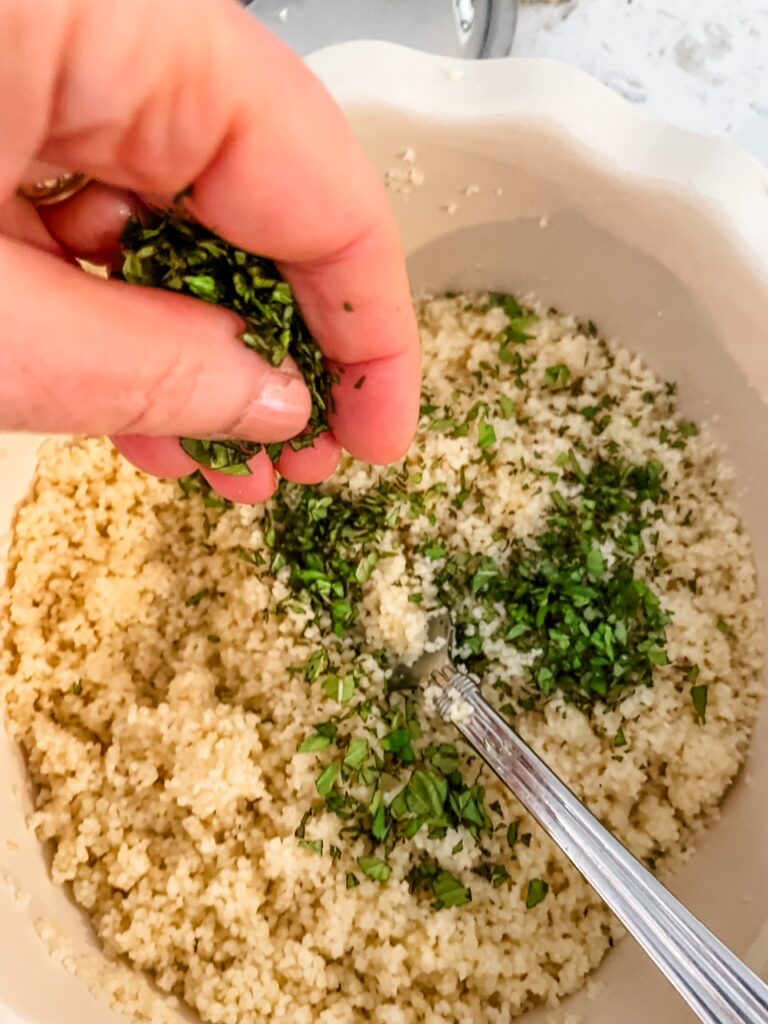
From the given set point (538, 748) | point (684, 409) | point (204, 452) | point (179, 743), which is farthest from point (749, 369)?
point (179, 743)

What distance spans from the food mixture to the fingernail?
0.80 ft

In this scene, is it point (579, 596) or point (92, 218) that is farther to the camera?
point (579, 596)

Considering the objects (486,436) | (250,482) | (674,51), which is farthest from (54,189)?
(674,51)

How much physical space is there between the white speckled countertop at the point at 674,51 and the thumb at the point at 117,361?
80 centimetres

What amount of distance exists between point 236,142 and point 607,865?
75cm

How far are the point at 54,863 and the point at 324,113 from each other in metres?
0.84

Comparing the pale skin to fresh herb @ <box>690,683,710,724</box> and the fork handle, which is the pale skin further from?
fresh herb @ <box>690,683,710,724</box>

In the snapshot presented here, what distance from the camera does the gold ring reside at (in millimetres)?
839

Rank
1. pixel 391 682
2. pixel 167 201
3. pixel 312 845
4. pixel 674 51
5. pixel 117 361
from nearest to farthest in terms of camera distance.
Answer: pixel 117 361
pixel 167 201
pixel 312 845
pixel 391 682
pixel 674 51

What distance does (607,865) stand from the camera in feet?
3.01

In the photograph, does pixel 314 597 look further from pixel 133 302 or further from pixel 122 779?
pixel 133 302

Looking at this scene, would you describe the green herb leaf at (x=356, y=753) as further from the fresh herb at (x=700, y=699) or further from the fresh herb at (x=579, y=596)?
the fresh herb at (x=700, y=699)

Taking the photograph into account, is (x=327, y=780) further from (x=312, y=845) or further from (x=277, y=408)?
(x=277, y=408)

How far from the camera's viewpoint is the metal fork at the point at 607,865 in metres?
0.82
